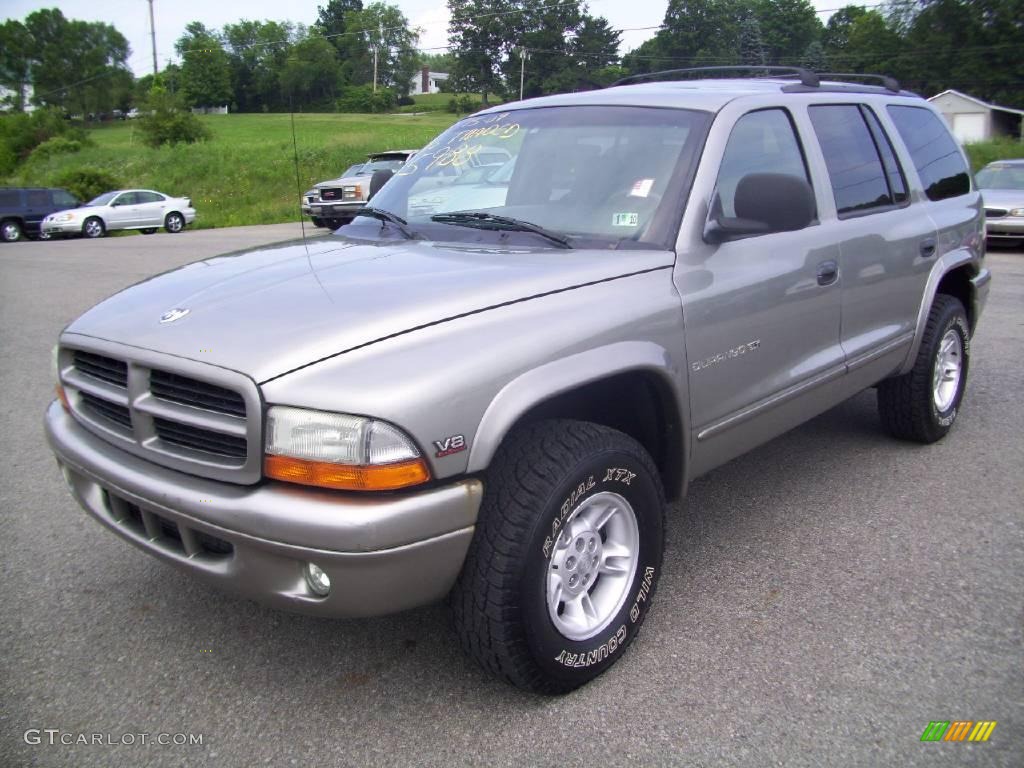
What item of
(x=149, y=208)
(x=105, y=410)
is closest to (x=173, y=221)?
(x=149, y=208)

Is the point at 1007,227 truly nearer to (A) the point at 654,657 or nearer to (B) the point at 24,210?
(A) the point at 654,657

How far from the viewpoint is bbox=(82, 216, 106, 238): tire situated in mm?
24170

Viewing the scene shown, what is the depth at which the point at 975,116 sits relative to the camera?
52.9 m

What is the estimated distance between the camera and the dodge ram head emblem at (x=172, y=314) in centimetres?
257

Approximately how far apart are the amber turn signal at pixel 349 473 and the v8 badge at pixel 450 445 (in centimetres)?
5

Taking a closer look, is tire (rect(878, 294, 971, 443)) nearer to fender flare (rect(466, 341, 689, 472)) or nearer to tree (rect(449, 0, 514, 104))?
fender flare (rect(466, 341, 689, 472))

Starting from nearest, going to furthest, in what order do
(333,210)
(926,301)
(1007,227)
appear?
(926,301), (1007,227), (333,210)

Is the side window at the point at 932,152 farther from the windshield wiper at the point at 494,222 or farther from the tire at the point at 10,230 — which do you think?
the tire at the point at 10,230

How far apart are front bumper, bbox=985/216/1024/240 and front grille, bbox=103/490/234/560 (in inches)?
570

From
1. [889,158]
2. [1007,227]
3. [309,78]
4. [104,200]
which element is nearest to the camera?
[889,158]

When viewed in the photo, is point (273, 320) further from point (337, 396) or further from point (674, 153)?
point (674, 153)

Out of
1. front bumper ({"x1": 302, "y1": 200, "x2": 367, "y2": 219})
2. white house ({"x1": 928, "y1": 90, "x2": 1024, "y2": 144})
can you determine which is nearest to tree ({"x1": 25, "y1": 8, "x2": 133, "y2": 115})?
front bumper ({"x1": 302, "y1": 200, "x2": 367, "y2": 219})

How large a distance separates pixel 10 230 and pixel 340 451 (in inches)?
1032

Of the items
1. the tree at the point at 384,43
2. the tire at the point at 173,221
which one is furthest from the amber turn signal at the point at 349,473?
the tree at the point at 384,43
